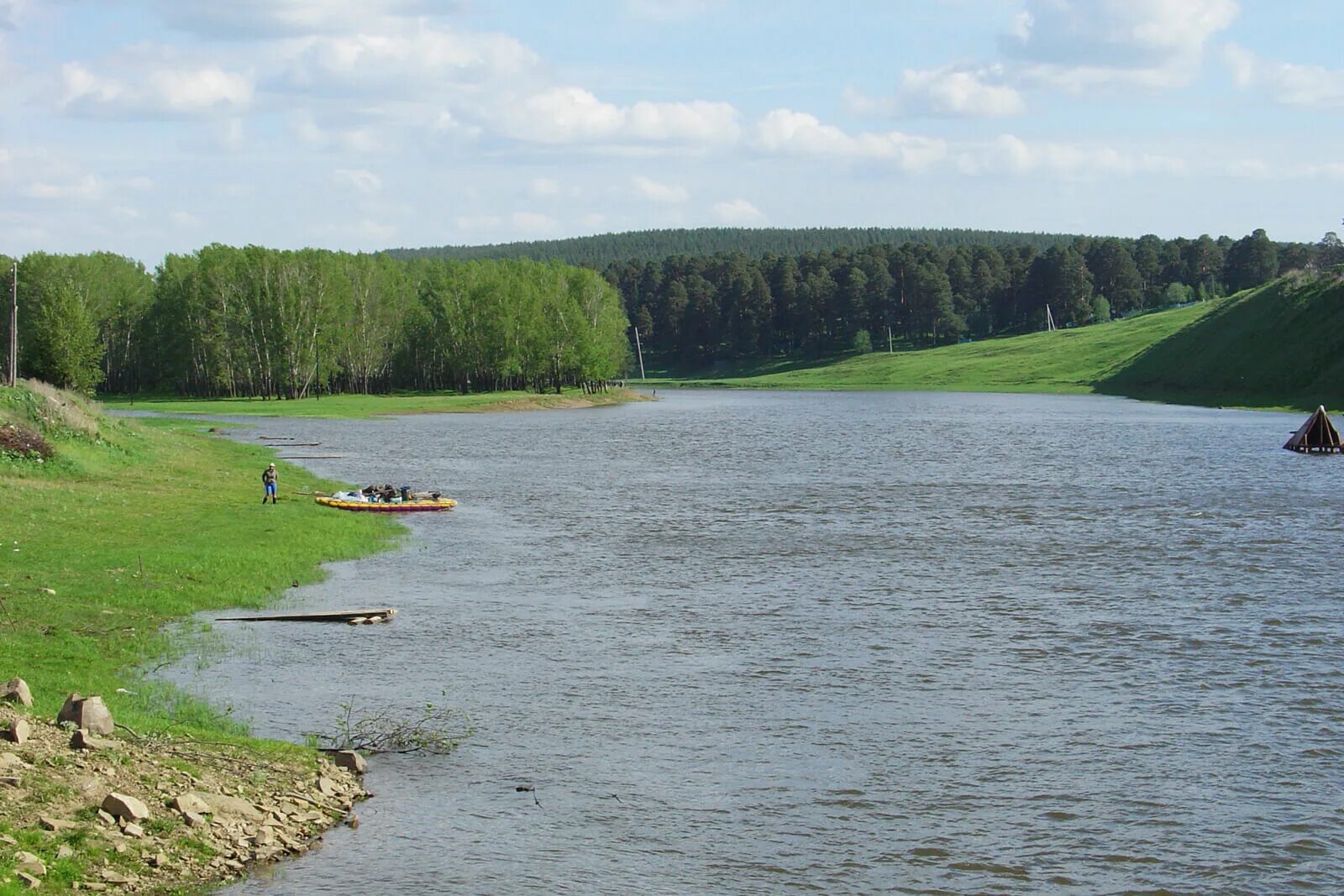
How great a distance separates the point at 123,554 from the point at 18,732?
56.0 ft

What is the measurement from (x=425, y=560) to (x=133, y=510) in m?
9.40

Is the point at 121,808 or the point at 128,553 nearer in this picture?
the point at 121,808

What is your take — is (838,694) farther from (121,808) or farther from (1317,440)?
(1317,440)

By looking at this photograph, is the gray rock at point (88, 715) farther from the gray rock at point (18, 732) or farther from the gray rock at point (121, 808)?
the gray rock at point (121, 808)

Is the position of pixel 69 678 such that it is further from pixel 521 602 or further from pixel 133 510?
pixel 133 510

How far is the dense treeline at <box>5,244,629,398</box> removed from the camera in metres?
145

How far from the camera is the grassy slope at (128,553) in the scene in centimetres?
2236

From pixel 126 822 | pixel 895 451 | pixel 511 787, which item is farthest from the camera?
pixel 895 451

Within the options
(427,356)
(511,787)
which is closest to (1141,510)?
(511,787)

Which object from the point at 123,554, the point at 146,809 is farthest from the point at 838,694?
the point at 123,554

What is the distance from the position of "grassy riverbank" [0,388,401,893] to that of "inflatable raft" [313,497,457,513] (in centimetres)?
96

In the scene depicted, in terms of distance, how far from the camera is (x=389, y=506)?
47281mm

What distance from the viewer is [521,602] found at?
Result: 105ft

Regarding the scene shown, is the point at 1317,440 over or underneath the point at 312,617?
underneath
